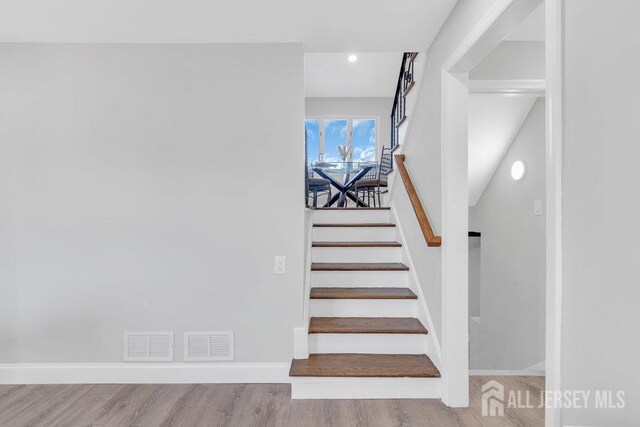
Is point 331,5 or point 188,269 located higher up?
point 331,5

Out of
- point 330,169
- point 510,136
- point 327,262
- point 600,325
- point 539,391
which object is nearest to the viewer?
point 600,325

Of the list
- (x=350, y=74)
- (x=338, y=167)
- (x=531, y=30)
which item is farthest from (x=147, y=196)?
(x=350, y=74)

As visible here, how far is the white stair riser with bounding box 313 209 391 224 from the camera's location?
3692 mm

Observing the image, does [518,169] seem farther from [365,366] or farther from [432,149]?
[365,366]

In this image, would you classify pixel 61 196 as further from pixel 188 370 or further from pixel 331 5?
pixel 331 5

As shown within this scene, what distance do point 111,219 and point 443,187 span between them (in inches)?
89.5

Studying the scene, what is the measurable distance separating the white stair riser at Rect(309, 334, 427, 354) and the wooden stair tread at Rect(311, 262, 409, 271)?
590 millimetres

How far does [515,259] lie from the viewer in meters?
3.60

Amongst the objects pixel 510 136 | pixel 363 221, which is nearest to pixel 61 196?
pixel 363 221

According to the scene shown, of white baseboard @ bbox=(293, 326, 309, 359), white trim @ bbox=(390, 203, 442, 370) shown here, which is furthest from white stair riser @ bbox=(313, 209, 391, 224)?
white baseboard @ bbox=(293, 326, 309, 359)

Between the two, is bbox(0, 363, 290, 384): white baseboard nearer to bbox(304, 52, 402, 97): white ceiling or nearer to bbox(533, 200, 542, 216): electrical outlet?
bbox(533, 200, 542, 216): electrical outlet

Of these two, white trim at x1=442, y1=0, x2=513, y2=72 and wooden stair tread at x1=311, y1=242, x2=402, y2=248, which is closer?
white trim at x1=442, y1=0, x2=513, y2=72

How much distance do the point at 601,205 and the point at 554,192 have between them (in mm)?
183

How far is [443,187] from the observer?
223cm
